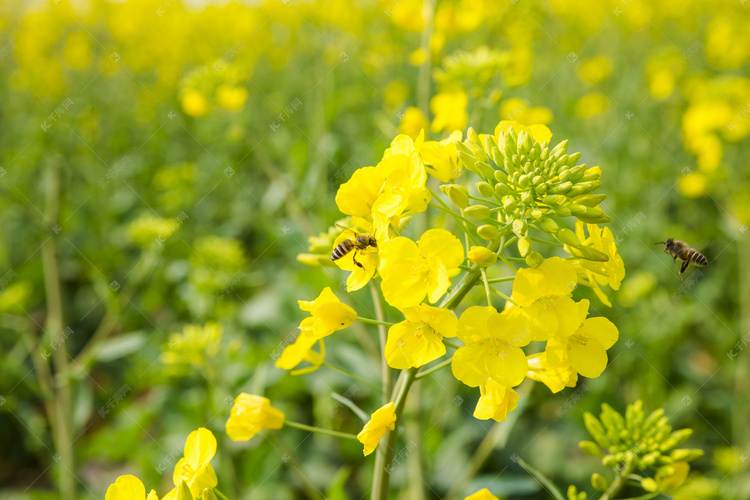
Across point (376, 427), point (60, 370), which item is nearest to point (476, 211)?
point (376, 427)

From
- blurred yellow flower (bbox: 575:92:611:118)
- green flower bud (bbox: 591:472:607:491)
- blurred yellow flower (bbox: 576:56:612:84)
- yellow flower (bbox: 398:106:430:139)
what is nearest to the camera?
green flower bud (bbox: 591:472:607:491)

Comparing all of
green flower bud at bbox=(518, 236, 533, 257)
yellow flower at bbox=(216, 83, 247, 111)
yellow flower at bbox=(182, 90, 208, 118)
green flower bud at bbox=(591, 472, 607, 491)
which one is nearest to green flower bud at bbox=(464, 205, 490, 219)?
green flower bud at bbox=(518, 236, 533, 257)

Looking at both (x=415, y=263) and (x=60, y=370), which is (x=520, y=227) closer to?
(x=415, y=263)

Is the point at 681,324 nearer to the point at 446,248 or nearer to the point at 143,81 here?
the point at 446,248

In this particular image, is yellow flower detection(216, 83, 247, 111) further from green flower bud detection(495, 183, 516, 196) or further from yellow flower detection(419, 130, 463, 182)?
green flower bud detection(495, 183, 516, 196)

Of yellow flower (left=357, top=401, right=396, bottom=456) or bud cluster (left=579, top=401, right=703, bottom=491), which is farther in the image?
bud cluster (left=579, top=401, right=703, bottom=491)

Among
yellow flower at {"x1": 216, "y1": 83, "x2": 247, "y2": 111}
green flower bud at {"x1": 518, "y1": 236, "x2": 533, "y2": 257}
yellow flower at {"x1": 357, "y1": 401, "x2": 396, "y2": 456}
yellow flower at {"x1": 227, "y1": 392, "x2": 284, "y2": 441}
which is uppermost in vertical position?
yellow flower at {"x1": 216, "y1": 83, "x2": 247, "y2": 111}
